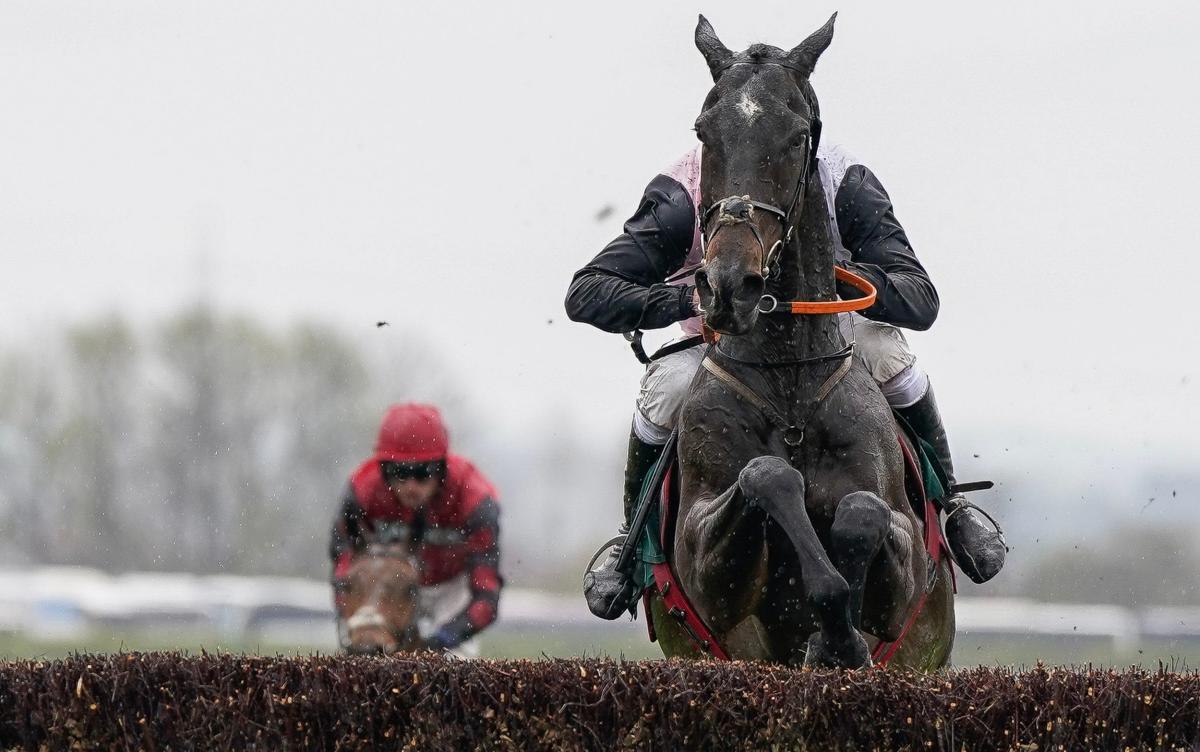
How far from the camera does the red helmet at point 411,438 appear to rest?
368 inches

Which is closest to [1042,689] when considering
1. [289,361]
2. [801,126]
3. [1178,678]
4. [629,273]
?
[1178,678]

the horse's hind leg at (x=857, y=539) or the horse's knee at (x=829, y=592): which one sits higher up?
the horse's hind leg at (x=857, y=539)

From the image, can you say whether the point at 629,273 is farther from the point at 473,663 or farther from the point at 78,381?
the point at 78,381

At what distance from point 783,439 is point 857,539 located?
0.51m

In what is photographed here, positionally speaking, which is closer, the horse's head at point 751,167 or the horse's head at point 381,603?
the horse's head at point 751,167

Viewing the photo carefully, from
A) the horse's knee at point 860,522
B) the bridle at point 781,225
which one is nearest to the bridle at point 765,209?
the bridle at point 781,225

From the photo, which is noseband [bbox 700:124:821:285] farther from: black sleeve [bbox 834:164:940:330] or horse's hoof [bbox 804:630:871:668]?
horse's hoof [bbox 804:630:871:668]

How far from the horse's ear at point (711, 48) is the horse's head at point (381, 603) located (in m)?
3.41

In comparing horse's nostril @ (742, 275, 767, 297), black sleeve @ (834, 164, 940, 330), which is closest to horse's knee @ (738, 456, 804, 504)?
horse's nostril @ (742, 275, 767, 297)

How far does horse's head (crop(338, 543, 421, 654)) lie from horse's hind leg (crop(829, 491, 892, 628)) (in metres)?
3.38

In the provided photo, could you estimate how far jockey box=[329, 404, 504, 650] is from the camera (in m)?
8.97

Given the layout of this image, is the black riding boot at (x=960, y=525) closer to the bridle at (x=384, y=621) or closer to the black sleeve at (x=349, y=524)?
the bridle at (x=384, y=621)

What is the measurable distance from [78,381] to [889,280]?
34.6 m

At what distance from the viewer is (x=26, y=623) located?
27438mm
